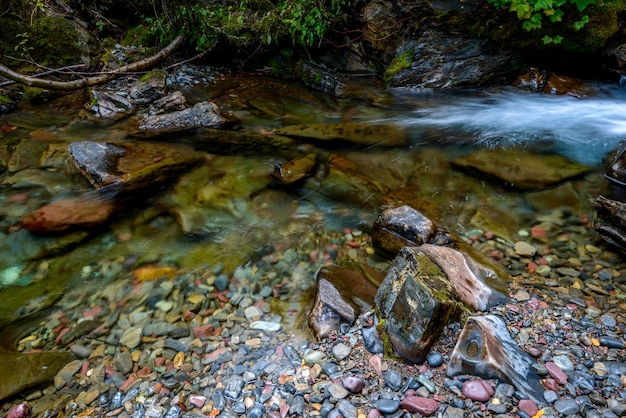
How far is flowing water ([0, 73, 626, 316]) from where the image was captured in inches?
152

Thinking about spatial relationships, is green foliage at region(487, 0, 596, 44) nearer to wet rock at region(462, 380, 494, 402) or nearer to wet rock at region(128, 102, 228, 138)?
wet rock at region(128, 102, 228, 138)

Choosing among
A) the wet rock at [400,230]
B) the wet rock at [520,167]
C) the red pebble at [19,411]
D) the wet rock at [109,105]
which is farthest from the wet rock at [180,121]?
the red pebble at [19,411]

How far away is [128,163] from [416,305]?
14.8ft

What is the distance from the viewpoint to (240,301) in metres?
3.22

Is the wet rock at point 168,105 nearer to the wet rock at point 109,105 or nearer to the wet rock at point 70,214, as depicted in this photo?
the wet rock at point 109,105

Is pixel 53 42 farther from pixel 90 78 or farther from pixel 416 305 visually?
pixel 416 305

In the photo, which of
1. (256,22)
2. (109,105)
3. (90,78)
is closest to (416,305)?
(109,105)

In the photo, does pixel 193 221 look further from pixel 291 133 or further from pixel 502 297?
pixel 502 297

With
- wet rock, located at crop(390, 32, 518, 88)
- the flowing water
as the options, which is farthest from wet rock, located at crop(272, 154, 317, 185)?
wet rock, located at crop(390, 32, 518, 88)

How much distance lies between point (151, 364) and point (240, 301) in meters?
0.83

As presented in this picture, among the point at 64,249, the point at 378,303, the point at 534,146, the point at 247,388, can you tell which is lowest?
the point at 64,249

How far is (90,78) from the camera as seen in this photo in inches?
276

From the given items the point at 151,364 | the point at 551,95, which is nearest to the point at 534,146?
the point at 551,95

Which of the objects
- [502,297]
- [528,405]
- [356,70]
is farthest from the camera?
[356,70]
